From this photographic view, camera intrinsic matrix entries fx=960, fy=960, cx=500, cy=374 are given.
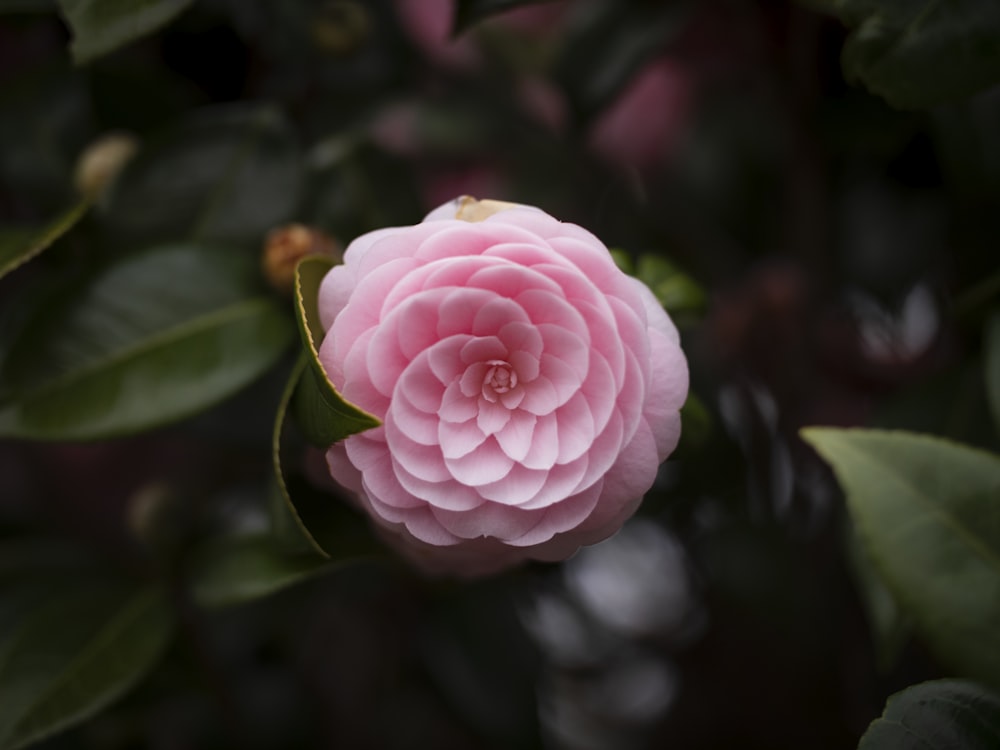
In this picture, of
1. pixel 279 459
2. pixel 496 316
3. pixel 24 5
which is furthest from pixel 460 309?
pixel 24 5

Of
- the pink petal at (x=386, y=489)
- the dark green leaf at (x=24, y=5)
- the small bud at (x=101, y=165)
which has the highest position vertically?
the dark green leaf at (x=24, y=5)

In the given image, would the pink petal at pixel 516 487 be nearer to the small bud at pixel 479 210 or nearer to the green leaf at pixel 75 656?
the small bud at pixel 479 210

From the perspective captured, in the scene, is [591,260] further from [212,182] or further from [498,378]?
[212,182]

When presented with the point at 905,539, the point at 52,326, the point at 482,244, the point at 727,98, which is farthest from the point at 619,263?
the point at 727,98

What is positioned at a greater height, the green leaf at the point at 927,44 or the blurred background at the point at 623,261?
the green leaf at the point at 927,44

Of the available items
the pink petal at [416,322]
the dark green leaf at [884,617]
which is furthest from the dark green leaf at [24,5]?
the dark green leaf at [884,617]

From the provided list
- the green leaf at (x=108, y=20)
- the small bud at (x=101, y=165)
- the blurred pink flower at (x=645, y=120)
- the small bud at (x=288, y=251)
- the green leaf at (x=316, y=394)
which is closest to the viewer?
the green leaf at (x=316, y=394)

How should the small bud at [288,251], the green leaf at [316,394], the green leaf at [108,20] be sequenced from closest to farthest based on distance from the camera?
the green leaf at [316,394]
the green leaf at [108,20]
the small bud at [288,251]
